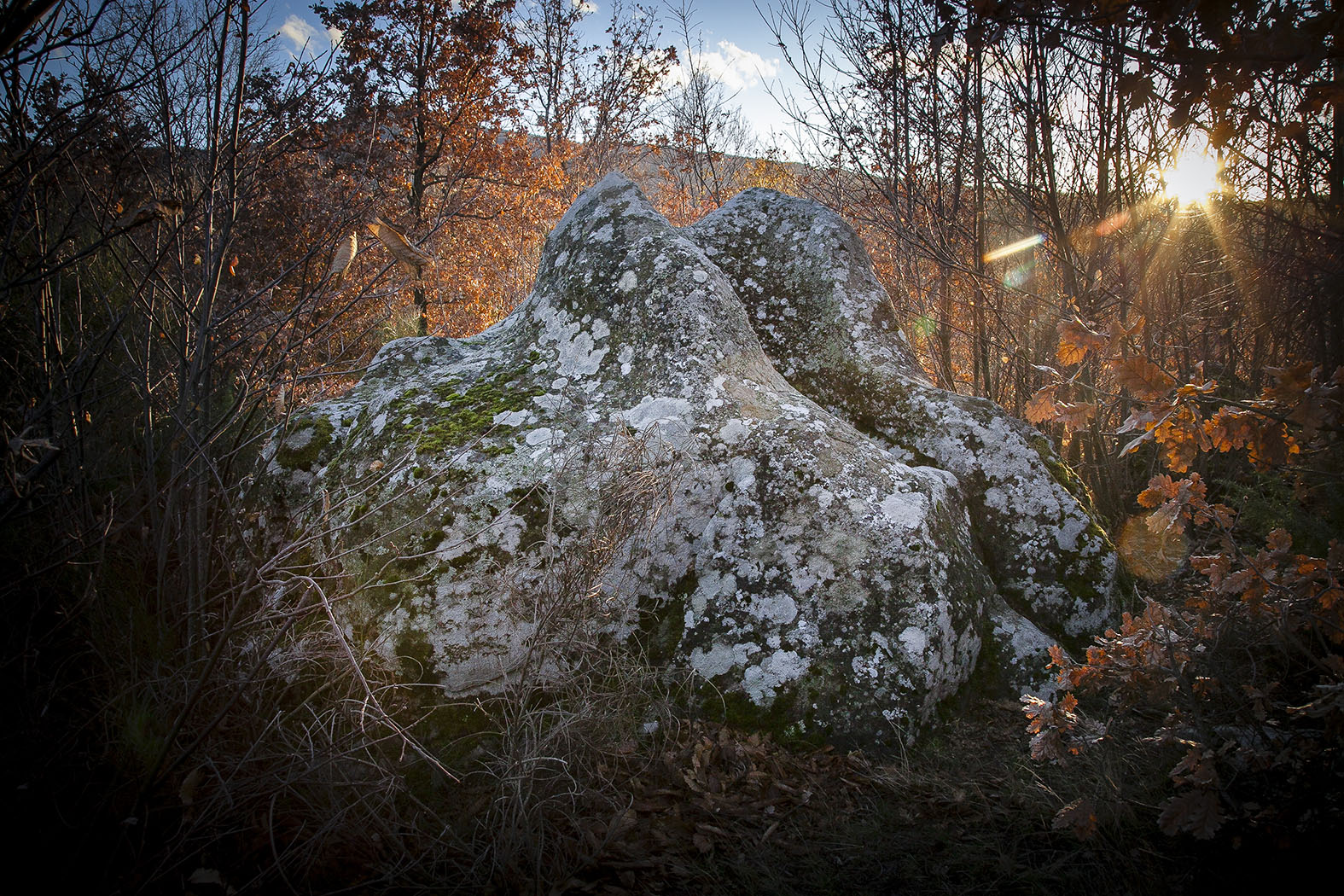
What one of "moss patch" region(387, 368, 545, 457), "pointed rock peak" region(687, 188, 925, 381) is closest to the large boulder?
"moss patch" region(387, 368, 545, 457)

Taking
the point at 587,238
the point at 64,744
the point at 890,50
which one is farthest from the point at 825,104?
the point at 64,744

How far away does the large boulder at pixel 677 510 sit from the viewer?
2789 mm

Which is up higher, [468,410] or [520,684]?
[468,410]

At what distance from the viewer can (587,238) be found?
14.0ft

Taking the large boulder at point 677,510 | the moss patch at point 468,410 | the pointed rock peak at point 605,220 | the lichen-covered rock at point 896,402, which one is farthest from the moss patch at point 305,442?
the lichen-covered rock at point 896,402

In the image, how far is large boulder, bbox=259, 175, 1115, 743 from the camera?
2789 millimetres

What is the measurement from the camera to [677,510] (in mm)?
3162

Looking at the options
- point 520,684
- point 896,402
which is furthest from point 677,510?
point 896,402

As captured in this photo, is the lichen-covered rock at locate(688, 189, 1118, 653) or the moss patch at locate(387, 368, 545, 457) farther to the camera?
the lichen-covered rock at locate(688, 189, 1118, 653)

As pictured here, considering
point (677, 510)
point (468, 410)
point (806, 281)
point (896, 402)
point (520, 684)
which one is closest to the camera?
point (520, 684)

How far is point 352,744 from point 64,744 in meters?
0.89

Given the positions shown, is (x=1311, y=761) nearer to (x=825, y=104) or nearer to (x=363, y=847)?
(x=363, y=847)

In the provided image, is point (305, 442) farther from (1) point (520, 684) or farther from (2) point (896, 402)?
(2) point (896, 402)

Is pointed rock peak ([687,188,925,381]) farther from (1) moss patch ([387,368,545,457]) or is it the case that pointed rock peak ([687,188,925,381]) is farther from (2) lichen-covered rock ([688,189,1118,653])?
(1) moss patch ([387,368,545,457])
